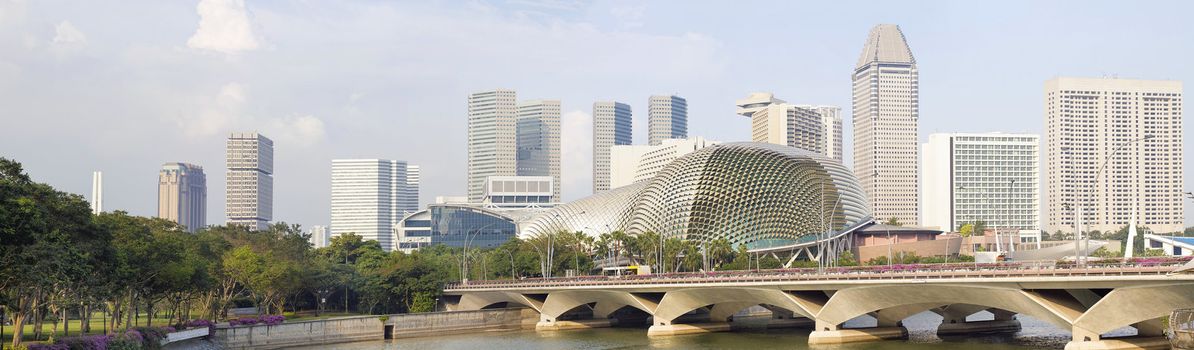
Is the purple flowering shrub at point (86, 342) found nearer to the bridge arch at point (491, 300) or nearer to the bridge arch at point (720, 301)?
the bridge arch at point (720, 301)

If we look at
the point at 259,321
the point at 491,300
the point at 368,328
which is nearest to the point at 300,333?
the point at 259,321

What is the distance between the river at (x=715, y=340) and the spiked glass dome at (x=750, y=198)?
47.7 metres

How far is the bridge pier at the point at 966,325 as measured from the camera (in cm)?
8088

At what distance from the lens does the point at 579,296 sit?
99812mm

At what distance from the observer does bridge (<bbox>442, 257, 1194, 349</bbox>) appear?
55.0 m

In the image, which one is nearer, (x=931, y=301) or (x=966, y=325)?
(x=931, y=301)

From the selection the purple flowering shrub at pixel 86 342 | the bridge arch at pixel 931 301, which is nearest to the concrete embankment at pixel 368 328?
the purple flowering shrub at pixel 86 342

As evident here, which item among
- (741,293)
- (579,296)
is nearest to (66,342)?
(741,293)

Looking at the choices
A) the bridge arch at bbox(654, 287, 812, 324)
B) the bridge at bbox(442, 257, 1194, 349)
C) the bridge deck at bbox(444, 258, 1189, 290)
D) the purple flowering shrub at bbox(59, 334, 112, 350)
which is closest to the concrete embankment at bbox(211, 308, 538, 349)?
the bridge at bbox(442, 257, 1194, 349)

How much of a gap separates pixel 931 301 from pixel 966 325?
14.9 metres

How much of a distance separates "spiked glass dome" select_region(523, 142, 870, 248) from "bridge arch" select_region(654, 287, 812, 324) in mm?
54498

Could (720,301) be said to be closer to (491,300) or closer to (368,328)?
(368,328)

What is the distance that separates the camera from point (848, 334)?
76000 millimetres

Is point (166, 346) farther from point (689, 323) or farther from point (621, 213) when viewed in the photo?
point (621, 213)
